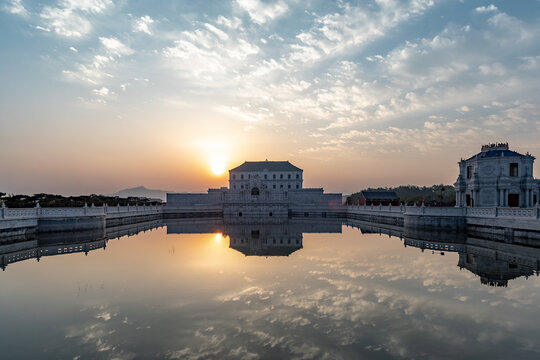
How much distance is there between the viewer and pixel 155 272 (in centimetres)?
1730

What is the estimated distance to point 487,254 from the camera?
22.8m

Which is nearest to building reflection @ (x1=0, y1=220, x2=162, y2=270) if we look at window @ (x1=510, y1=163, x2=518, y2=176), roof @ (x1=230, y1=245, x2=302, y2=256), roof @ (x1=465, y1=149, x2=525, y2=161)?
roof @ (x1=230, y1=245, x2=302, y2=256)

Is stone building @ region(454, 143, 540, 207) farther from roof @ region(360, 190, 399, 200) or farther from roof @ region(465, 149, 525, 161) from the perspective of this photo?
roof @ region(360, 190, 399, 200)

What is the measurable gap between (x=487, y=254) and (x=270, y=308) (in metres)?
19.2

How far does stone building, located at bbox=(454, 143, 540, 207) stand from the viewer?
4184 cm

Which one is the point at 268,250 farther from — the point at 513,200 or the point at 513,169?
the point at 513,169

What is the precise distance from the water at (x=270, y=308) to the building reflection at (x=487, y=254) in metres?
0.16

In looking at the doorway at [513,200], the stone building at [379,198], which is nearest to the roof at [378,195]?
the stone building at [379,198]

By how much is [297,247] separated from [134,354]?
1927 centimetres

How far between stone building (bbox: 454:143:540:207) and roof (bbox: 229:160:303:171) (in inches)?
2891

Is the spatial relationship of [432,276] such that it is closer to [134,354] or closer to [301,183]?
[134,354]

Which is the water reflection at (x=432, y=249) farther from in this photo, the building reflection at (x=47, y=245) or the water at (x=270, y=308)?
the water at (x=270, y=308)

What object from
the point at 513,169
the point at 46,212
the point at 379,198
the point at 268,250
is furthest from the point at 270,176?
the point at 268,250

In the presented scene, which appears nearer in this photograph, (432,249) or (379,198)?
(432,249)
